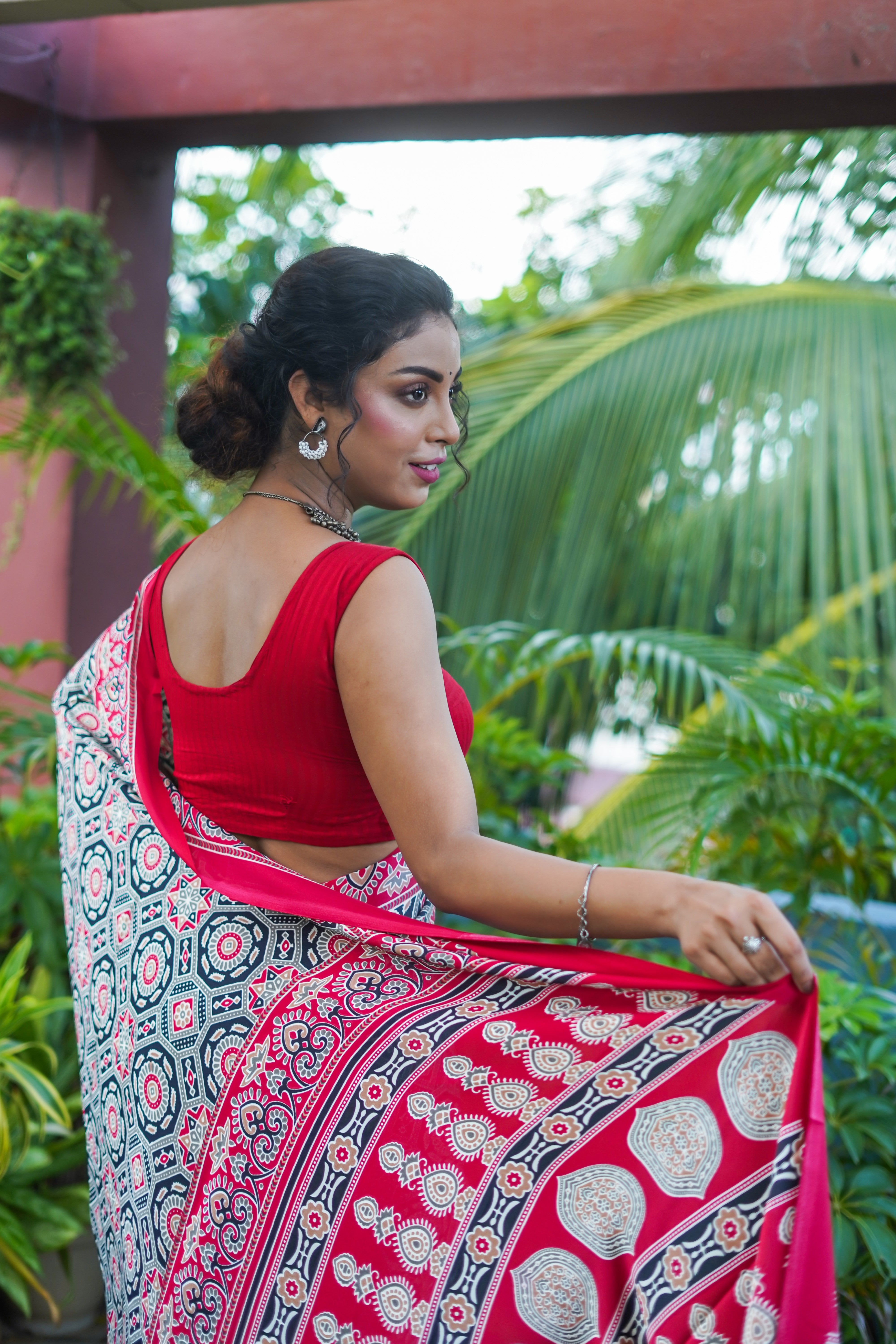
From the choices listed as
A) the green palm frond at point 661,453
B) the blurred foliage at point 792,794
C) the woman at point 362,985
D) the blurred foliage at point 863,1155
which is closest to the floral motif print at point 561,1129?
the woman at point 362,985

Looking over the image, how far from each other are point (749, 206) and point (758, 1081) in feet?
12.3

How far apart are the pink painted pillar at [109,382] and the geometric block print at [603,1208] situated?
7.99ft

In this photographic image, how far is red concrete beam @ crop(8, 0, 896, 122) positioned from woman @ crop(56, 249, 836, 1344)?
1659 mm

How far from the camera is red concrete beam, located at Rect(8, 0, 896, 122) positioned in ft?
8.38

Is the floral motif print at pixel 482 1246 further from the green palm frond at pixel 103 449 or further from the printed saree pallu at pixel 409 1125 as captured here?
the green palm frond at pixel 103 449

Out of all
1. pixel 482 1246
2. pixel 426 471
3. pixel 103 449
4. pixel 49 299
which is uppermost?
pixel 49 299

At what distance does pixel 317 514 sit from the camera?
1.35m


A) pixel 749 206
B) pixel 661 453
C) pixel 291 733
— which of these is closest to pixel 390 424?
pixel 291 733

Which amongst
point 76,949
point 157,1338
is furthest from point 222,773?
point 157,1338

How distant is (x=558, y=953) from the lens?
1095mm

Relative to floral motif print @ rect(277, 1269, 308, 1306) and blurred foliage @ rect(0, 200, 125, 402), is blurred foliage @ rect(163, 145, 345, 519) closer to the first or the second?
blurred foliage @ rect(0, 200, 125, 402)

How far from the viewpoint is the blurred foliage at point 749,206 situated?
367cm

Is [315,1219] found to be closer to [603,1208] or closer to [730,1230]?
[603,1208]

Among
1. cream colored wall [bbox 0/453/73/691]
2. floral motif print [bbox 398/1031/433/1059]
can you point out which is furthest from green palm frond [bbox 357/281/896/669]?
floral motif print [bbox 398/1031/433/1059]
